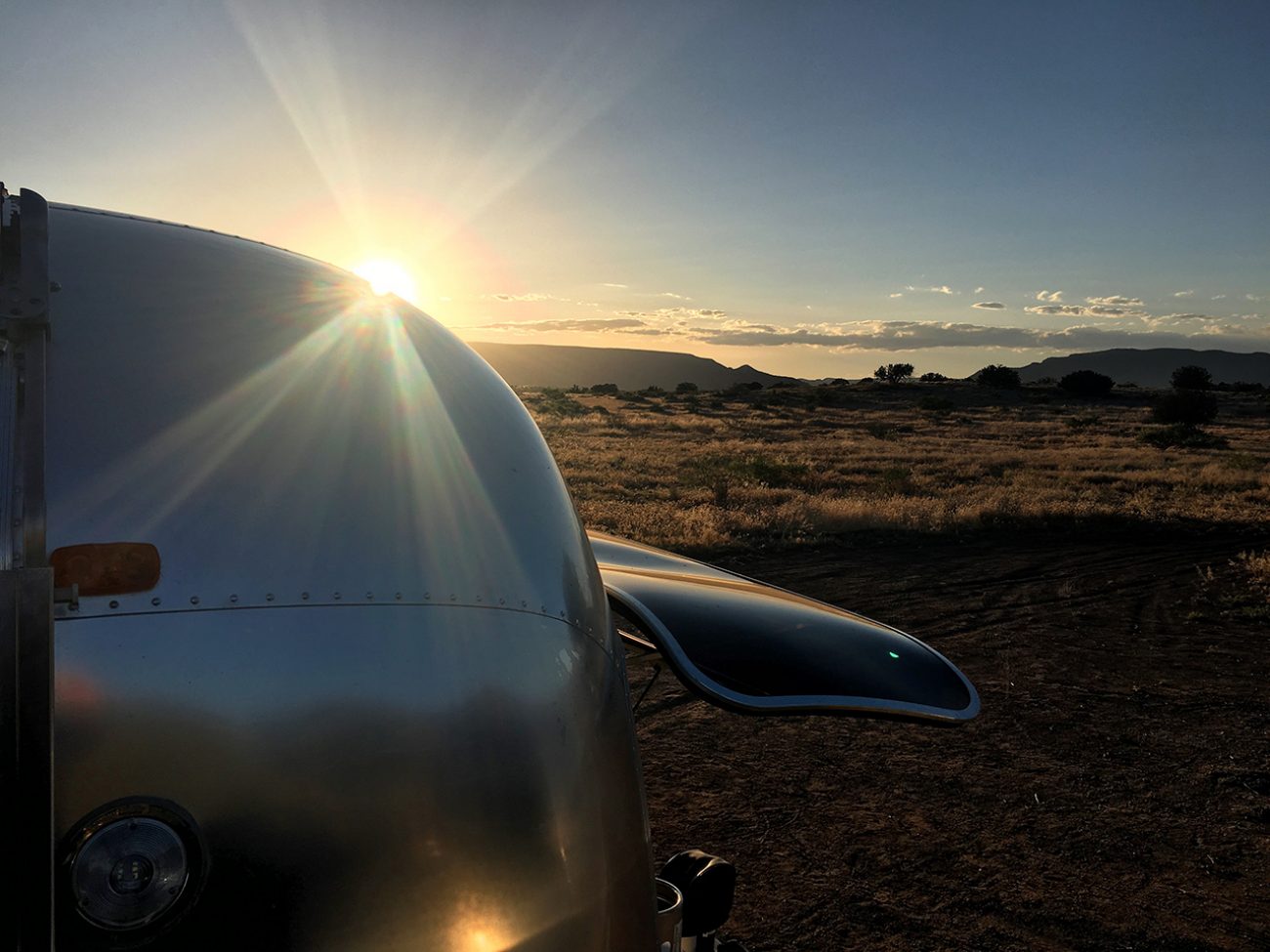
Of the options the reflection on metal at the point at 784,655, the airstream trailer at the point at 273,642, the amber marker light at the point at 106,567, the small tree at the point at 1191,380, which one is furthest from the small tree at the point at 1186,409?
the amber marker light at the point at 106,567

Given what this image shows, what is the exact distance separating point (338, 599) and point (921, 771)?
17.7ft

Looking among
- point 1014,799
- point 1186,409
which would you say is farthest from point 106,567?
point 1186,409

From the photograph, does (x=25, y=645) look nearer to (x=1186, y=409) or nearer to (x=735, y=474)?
(x=735, y=474)

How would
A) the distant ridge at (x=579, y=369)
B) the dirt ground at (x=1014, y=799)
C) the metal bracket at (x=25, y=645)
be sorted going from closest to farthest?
1. the metal bracket at (x=25, y=645)
2. the dirt ground at (x=1014, y=799)
3. the distant ridge at (x=579, y=369)

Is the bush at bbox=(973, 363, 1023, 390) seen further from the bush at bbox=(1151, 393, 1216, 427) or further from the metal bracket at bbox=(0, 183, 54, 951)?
the metal bracket at bbox=(0, 183, 54, 951)

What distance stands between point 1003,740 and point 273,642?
6285 mm

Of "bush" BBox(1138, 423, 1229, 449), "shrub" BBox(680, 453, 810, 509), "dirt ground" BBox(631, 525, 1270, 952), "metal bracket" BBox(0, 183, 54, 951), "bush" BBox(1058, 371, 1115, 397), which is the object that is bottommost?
"dirt ground" BBox(631, 525, 1270, 952)

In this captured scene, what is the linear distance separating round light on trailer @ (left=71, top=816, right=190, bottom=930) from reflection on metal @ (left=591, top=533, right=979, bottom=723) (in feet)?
5.21

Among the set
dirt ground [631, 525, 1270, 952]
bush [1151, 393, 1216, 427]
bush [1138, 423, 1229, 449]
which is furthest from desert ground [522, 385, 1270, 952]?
bush [1151, 393, 1216, 427]

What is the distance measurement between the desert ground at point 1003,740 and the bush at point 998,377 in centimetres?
5563

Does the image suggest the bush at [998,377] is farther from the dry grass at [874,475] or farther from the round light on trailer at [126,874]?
the round light on trailer at [126,874]

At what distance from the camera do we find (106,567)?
5.39ft

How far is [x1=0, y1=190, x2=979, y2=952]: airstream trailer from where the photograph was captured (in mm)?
1539

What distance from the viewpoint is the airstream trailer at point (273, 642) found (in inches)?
60.6
